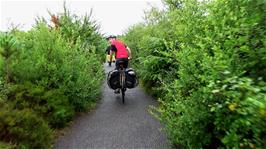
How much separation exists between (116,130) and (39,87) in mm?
2047

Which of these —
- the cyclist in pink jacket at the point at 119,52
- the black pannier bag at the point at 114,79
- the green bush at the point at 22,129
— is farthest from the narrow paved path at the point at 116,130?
the cyclist in pink jacket at the point at 119,52

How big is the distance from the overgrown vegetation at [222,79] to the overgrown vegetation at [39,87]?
2.54 m

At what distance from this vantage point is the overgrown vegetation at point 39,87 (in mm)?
6957

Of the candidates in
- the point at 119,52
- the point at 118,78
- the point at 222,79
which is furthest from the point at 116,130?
the point at 222,79

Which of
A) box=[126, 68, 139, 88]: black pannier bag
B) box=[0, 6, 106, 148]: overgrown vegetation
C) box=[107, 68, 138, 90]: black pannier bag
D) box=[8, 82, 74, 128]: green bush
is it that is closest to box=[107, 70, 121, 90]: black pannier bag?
box=[107, 68, 138, 90]: black pannier bag

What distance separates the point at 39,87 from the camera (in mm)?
9094

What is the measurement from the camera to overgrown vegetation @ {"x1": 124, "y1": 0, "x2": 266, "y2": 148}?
3.24m

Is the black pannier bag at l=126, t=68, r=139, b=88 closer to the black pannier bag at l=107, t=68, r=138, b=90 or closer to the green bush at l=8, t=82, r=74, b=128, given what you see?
the black pannier bag at l=107, t=68, r=138, b=90

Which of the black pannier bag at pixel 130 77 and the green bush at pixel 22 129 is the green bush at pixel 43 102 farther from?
the black pannier bag at pixel 130 77

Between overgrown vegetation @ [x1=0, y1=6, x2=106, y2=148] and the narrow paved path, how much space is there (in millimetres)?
437

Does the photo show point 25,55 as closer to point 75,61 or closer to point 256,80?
point 75,61

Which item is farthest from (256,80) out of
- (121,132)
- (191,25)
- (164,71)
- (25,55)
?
(164,71)

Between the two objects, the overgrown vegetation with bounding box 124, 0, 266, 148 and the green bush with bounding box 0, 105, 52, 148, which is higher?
the overgrown vegetation with bounding box 124, 0, 266, 148

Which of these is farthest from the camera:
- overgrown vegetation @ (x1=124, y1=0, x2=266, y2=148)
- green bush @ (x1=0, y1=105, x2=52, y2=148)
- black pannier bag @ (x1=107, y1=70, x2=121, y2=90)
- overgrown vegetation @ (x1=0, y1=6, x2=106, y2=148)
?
black pannier bag @ (x1=107, y1=70, x2=121, y2=90)
